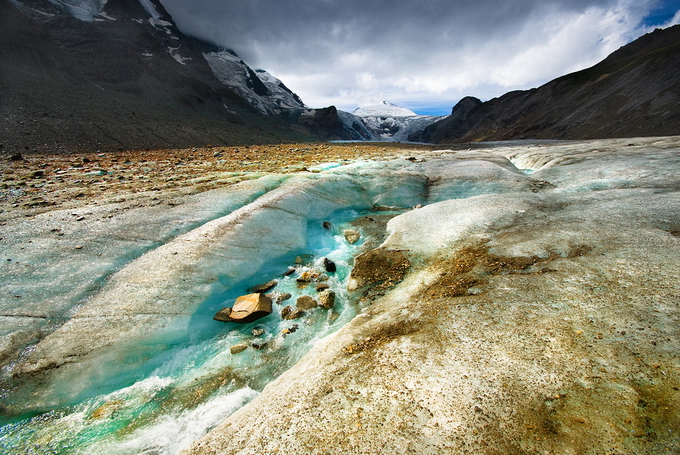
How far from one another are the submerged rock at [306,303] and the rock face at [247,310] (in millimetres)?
827

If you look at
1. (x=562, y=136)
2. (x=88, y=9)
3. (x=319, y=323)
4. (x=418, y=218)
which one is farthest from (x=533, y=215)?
(x=88, y=9)

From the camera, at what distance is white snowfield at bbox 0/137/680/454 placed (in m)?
3.50

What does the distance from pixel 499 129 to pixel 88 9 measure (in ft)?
482

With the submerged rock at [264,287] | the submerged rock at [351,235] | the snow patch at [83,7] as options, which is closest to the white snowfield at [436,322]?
the submerged rock at [264,287]

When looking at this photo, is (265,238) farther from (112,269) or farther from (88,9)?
(88,9)

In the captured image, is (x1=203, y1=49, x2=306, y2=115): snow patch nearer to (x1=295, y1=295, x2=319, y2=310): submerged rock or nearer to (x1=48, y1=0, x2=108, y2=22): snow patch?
(x1=48, y1=0, x2=108, y2=22): snow patch

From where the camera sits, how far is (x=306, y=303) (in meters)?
8.29

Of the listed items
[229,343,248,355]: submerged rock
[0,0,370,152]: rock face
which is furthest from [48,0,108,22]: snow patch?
[229,343,248,355]: submerged rock

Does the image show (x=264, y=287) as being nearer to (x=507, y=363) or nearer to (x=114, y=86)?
(x=507, y=363)

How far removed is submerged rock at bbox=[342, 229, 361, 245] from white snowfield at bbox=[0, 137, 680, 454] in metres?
1.50

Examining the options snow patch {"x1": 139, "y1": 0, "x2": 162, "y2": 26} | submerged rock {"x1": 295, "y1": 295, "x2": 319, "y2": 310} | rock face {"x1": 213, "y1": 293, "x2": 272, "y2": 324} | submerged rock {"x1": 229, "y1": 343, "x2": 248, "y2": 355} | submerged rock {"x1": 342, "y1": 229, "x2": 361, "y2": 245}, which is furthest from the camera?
snow patch {"x1": 139, "y1": 0, "x2": 162, "y2": 26}

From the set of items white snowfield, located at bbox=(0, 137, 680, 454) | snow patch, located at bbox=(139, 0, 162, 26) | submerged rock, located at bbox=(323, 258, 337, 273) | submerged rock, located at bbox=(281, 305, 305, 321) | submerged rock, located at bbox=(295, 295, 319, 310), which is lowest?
submerged rock, located at bbox=(281, 305, 305, 321)

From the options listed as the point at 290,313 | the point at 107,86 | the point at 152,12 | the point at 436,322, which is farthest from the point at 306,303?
the point at 152,12

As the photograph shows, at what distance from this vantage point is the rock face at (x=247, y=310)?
767 cm
